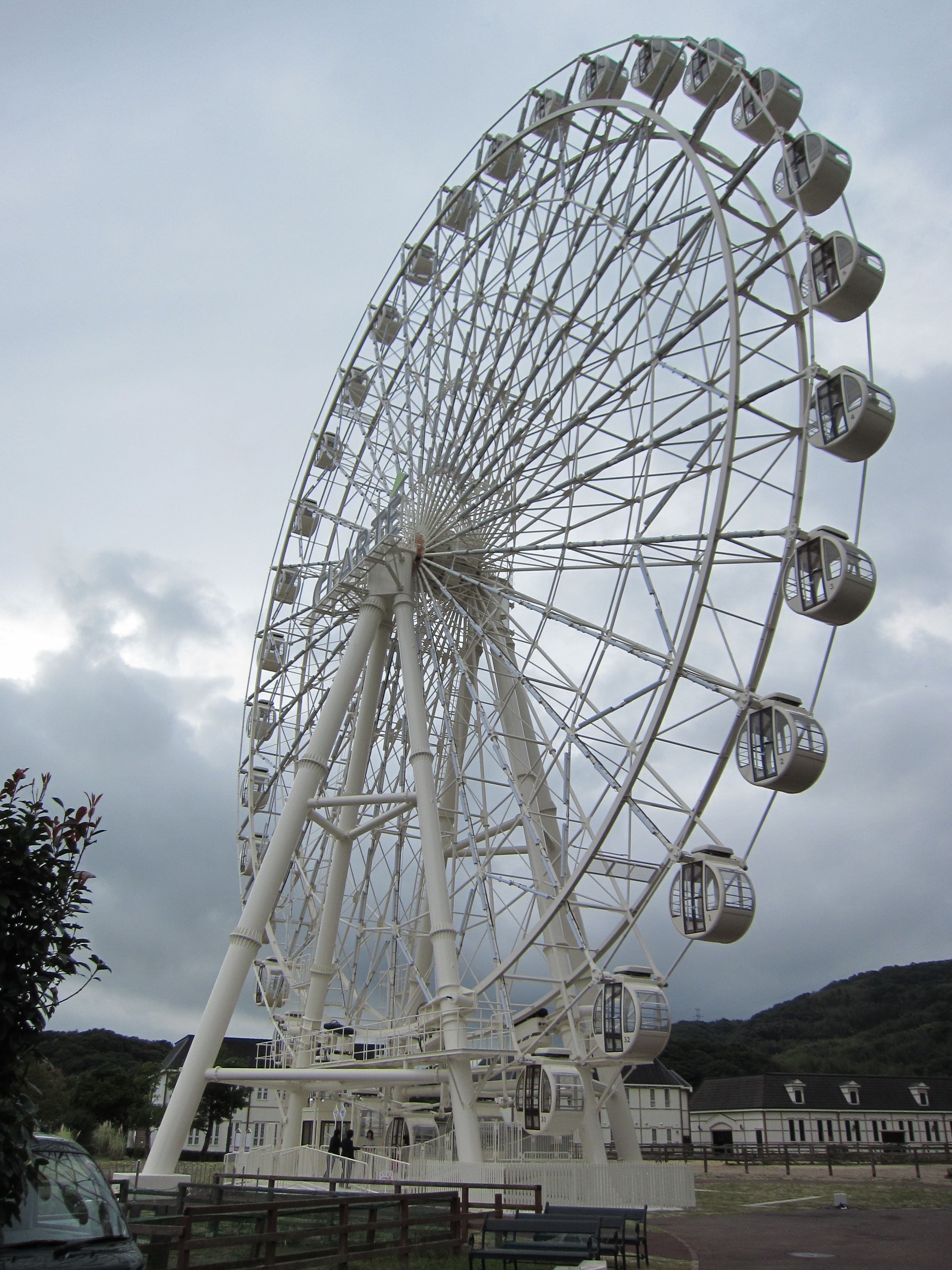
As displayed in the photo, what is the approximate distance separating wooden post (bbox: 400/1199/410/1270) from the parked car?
16.6 ft

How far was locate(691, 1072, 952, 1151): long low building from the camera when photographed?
212 ft

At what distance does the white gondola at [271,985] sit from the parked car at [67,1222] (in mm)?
19859

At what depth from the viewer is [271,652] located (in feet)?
98.3

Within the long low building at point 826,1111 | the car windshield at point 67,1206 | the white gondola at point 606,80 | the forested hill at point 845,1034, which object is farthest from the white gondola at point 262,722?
the forested hill at point 845,1034

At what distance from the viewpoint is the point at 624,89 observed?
22703 mm

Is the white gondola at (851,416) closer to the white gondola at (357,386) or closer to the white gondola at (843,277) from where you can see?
the white gondola at (843,277)

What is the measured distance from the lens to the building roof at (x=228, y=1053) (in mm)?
67375

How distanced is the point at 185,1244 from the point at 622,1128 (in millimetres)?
13739

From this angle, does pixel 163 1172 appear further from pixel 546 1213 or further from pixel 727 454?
pixel 727 454

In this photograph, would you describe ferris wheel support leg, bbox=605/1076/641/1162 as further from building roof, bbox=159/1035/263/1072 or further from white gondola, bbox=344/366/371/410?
building roof, bbox=159/1035/263/1072

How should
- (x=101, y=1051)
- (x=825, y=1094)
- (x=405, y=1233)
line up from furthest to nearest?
(x=101, y=1051) < (x=825, y=1094) < (x=405, y=1233)

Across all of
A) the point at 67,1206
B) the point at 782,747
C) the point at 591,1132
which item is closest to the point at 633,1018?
the point at 591,1132

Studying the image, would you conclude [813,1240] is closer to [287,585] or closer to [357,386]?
[287,585]

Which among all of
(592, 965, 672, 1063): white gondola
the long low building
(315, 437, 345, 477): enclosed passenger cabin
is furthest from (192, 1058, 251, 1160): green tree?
(592, 965, 672, 1063): white gondola
